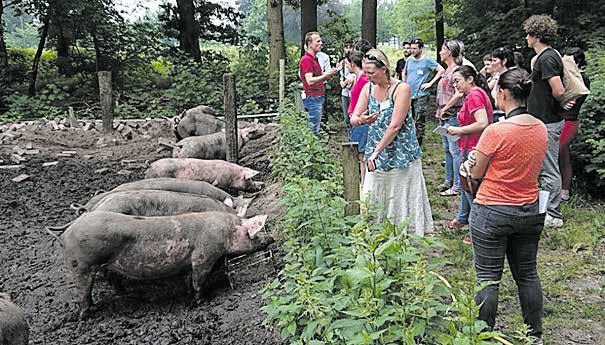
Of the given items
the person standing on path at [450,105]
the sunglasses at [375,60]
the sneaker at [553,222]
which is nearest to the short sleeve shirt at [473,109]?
the person standing on path at [450,105]

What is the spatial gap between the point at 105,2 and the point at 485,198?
1883 cm

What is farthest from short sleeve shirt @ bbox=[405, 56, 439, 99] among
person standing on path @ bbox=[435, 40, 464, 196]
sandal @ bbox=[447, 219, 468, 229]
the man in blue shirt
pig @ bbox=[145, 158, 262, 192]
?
sandal @ bbox=[447, 219, 468, 229]

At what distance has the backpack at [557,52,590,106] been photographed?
18.5ft

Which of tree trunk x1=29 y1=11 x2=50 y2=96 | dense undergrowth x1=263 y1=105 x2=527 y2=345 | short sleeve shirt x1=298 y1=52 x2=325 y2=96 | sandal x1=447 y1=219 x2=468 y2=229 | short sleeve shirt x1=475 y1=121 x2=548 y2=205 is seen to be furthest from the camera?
tree trunk x1=29 y1=11 x2=50 y2=96

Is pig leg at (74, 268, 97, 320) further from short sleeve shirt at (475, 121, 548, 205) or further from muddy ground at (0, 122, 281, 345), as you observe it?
short sleeve shirt at (475, 121, 548, 205)

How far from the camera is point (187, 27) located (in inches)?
798

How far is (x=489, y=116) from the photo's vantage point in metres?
5.55

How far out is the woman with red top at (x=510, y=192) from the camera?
3510mm

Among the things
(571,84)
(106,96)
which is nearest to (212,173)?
(571,84)

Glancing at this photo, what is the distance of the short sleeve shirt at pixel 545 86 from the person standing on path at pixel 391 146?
4.18ft

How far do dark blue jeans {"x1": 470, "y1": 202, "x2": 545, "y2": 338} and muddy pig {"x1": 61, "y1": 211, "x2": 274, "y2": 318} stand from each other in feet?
8.81

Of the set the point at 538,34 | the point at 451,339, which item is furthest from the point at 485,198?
the point at 538,34

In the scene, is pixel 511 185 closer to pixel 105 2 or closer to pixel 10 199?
pixel 10 199

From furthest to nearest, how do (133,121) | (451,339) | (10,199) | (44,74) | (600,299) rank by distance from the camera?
1. (44,74)
2. (133,121)
3. (10,199)
4. (600,299)
5. (451,339)
